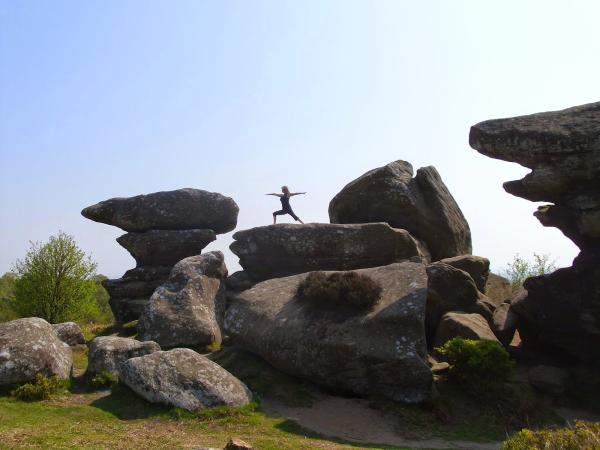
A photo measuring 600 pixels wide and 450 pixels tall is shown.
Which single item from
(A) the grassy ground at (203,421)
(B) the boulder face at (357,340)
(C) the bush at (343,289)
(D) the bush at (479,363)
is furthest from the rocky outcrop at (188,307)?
(D) the bush at (479,363)

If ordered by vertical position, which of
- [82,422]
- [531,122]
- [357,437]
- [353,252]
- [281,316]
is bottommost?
[357,437]

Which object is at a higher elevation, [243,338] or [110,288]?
[110,288]

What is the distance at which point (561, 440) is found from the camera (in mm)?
8734

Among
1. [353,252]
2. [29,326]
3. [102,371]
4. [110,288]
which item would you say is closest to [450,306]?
[353,252]

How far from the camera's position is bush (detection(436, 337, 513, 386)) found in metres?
17.1

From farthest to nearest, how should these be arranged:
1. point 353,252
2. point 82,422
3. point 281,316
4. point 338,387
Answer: point 353,252, point 281,316, point 338,387, point 82,422

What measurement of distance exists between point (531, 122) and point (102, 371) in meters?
18.2

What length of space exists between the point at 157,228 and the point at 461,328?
17.4m

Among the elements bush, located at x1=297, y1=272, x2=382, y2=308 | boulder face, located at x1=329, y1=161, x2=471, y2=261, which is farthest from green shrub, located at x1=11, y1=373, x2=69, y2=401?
boulder face, located at x1=329, y1=161, x2=471, y2=261

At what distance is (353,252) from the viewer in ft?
82.7

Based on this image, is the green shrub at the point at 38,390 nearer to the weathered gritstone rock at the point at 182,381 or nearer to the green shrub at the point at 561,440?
the weathered gritstone rock at the point at 182,381

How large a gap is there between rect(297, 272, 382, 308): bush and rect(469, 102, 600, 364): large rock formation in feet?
24.9

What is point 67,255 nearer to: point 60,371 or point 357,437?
point 60,371

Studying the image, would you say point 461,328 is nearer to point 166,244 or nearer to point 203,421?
point 203,421
